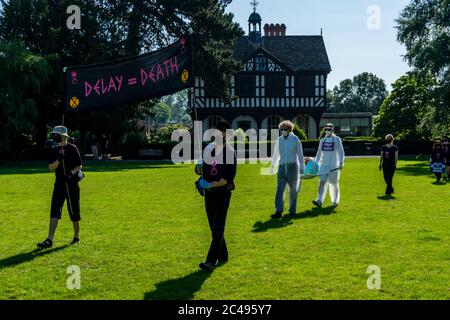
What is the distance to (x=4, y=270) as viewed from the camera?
7051mm

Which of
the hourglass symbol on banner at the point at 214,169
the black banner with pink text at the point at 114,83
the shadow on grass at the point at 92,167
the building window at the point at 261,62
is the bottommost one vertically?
the shadow on grass at the point at 92,167

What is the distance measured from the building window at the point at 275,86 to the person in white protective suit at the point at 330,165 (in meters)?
41.0

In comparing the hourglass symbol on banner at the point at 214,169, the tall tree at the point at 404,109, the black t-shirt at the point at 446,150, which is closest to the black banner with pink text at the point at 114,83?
the hourglass symbol on banner at the point at 214,169

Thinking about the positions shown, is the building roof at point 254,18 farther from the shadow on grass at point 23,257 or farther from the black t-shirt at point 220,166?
the black t-shirt at point 220,166

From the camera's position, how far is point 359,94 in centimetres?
13412

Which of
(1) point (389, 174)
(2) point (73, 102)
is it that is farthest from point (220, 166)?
(1) point (389, 174)

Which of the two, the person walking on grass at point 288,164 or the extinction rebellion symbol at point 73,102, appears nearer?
the extinction rebellion symbol at point 73,102

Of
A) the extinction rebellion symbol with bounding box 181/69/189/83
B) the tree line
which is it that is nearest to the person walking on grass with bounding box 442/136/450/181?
the extinction rebellion symbol with bounding box 181/69/189/83

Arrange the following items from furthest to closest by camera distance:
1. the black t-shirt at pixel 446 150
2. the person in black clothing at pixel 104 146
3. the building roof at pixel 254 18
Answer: the building roof at pixel 254 18 → the person in black clothing at pixel 104 146 → the black t-shirt at pixel 446 150

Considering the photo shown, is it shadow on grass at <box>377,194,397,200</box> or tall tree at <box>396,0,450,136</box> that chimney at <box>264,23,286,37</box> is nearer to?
tall tree at <box>396,0,450,136</box>

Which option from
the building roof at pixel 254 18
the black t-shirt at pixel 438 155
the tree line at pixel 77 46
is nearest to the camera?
the black t-shirt at pixel 438 155

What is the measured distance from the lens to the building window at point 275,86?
53.7m

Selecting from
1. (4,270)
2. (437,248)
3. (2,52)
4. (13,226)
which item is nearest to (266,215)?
(437,248)

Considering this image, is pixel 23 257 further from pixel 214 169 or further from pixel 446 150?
pixel 446 150
